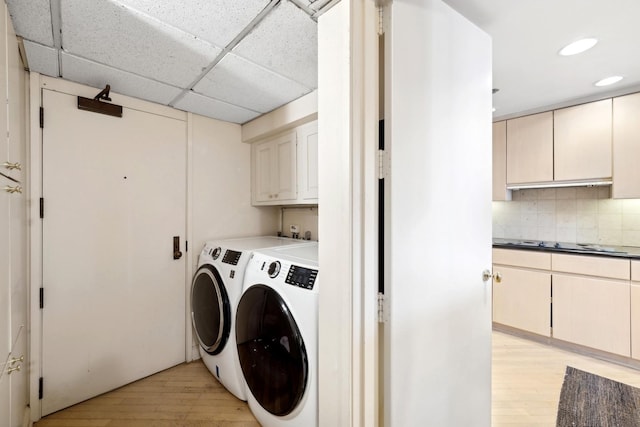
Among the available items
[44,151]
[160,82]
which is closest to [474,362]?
[160,82]

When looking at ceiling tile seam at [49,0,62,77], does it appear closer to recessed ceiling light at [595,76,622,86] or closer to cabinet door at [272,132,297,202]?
cabinet door at [272,132,297,202]

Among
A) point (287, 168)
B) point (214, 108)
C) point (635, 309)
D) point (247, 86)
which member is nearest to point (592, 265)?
point (635, 309)

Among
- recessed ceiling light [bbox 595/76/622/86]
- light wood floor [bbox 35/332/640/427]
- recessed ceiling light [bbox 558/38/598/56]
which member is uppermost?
recessed ceiling light [bbox 595/76/622/86]

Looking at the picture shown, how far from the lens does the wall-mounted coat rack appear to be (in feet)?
5.89

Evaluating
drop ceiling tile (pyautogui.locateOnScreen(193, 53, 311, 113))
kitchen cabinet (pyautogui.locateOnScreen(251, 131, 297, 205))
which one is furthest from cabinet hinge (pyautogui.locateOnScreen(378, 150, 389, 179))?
kitchen cabinet (pyautogui.locateOnScreen(251, 131, 297, 205))

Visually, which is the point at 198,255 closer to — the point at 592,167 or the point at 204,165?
the point at 204,165

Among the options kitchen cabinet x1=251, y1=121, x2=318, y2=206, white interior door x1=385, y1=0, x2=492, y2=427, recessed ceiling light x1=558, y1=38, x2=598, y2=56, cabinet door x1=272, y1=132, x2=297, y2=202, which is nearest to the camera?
white interior door x1=385, y1=0, x2=492, y2=427

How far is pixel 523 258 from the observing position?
266cm

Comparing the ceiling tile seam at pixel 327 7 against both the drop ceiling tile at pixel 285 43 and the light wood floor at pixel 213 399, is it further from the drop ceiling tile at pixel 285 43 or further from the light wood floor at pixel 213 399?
the light wood floor at pixel 213 399

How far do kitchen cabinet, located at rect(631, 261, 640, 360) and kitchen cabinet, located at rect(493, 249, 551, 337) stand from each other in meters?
0.50

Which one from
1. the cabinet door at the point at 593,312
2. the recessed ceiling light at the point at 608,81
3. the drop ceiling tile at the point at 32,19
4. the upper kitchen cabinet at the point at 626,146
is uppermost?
the recessed ceiling light at the point at 608,81

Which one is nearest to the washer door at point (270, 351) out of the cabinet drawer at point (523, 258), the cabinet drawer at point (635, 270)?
the cabinet drawer at point (523, 258)

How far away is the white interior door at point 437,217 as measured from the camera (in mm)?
999

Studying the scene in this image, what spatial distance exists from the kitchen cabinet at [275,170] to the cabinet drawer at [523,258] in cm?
217
